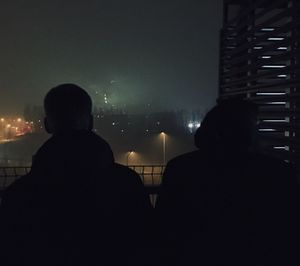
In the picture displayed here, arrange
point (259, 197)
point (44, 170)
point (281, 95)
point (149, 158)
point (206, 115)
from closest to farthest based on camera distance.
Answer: point (44, 170) < point (259, 197) < point (206, 115) < point (281, 95) < point (149, 158)

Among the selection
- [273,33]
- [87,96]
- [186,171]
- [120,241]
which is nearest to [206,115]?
[186,171]

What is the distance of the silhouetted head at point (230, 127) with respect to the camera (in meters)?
1.97

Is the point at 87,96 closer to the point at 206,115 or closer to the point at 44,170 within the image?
the point at 44,170

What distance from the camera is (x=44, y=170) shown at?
1.80 meters

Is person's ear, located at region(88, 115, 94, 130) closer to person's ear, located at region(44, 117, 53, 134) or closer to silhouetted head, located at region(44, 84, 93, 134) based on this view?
silhouetted head, located at region(44, 84, 93, 134)

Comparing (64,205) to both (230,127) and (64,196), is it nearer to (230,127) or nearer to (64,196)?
(64,196)

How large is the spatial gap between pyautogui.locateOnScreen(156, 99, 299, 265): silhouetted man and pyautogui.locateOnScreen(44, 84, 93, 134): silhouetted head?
0.53 m

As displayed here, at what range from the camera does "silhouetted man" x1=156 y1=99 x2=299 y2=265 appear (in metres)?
1.95

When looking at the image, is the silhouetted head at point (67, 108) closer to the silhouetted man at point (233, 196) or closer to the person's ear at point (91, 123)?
the person's ear at point (91, 123)

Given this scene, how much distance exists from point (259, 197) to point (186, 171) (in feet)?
1.25

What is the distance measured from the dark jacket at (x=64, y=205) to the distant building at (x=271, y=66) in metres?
1.18

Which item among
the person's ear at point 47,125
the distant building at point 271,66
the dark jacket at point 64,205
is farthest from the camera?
the distant building at point 271,66

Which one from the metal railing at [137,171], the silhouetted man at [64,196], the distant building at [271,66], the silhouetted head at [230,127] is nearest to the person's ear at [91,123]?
the silhouetted man at [64,196]

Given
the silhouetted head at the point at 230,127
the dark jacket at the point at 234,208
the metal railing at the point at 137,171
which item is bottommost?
the metal railing at the point at 137,171
